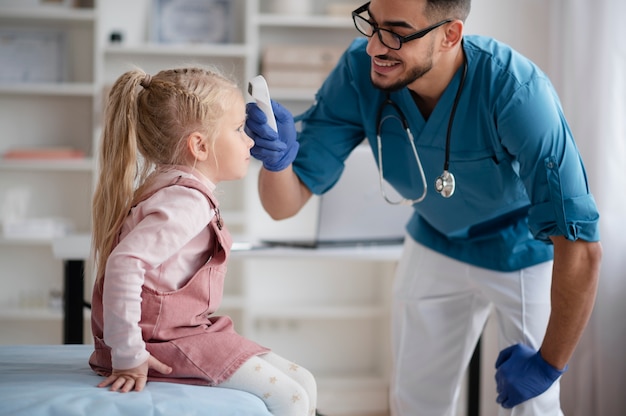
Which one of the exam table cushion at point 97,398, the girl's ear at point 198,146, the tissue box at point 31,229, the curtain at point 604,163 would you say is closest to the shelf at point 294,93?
the tissue box at point 31,229

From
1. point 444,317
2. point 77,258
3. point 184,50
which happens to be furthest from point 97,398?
point 184,50

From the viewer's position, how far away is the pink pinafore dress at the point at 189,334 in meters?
1.17

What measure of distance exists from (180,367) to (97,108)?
2.33 m

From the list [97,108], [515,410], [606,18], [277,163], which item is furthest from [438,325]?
[97,108]

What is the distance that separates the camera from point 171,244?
1138 millimetres

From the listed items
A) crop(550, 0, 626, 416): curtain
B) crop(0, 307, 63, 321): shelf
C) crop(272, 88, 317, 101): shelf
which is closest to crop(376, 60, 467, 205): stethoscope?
crop(550, 0, 626, 416): curtain

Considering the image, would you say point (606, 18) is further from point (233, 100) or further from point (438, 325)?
point (233, 100)

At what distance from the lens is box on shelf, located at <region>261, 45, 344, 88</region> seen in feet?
10.7

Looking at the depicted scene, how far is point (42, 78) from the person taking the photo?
3402mm

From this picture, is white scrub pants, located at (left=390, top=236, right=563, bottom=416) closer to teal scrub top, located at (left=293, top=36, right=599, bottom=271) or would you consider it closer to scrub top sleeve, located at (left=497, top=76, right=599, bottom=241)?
teal scrub top, located at (left=293, top=36, right=599, bottom=271)

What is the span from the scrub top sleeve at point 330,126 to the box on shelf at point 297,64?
4.99 feet

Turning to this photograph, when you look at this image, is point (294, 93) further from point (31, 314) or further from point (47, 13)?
point (31, 314)

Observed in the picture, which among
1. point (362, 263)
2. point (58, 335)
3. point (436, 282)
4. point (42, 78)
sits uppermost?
point (42, 78)

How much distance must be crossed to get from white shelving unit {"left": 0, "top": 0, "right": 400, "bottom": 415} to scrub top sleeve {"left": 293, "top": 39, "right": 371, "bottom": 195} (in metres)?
1.55
